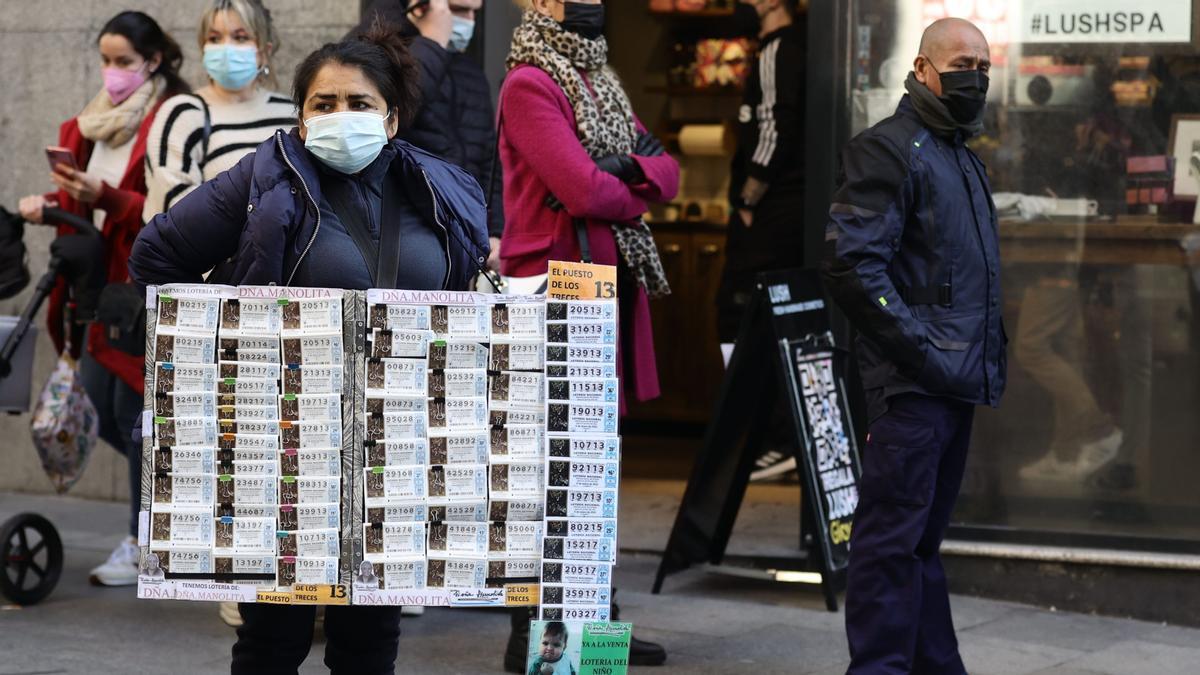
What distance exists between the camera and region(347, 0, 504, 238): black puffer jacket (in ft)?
19.5

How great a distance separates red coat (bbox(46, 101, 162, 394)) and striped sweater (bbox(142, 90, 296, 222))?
4.5 inches

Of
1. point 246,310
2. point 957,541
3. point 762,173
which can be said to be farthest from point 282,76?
point 246,310

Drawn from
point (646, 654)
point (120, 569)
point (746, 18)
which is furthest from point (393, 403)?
point (746, 18)

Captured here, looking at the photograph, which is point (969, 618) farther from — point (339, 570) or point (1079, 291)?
point (339, 570)

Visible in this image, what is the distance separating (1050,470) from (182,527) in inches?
155

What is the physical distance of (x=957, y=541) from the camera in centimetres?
666

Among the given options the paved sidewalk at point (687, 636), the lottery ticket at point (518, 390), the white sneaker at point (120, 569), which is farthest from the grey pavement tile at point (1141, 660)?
the white sneaker at point (120, 569)

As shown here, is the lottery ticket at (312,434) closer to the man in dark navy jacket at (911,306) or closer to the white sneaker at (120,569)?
the man in dark navy jacket at (911,306)

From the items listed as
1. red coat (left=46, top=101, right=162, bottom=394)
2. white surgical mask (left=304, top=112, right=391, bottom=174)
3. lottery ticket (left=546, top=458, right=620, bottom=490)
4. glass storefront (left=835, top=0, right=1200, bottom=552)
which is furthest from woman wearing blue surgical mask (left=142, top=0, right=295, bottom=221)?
lottery ticket (left=546, top=458, right=620, bottom=490)

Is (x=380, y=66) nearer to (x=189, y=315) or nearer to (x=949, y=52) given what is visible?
(x=189, y=315)

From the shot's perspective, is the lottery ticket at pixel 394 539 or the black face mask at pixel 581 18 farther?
the black face mask at pixel 581 18

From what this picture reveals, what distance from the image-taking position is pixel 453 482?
3713 millimetres

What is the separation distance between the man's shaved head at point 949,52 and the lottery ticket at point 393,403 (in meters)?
1.99

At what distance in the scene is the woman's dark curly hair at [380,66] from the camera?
4.04 m
